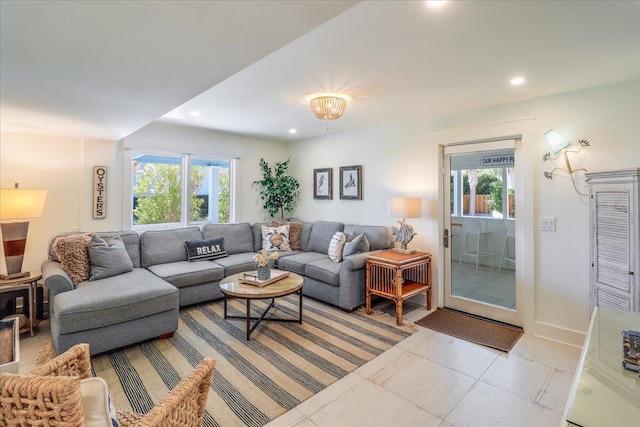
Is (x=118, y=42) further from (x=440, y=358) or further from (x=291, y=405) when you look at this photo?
(x=440, y=358)

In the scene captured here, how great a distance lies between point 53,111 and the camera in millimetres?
2586

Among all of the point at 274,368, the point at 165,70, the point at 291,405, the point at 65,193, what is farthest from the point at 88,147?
the point at 291,405

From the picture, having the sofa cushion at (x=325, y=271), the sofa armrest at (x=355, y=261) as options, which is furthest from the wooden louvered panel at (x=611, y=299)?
the sofa cushion at (x=325, y=271)

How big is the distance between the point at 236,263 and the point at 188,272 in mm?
634

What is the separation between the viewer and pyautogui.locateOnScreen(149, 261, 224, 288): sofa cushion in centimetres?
346

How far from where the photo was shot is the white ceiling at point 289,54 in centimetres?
128

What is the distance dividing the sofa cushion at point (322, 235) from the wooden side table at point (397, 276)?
104 centimetres

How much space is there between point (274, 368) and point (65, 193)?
3.40 metres

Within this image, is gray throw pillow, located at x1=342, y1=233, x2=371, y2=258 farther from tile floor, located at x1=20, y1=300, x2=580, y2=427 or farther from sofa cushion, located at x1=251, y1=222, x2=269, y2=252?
sofa cushion, located at x1=251, y1=222, x2=269, y2=252

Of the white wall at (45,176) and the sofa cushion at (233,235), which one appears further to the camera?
the sofa cushion at (233,235)

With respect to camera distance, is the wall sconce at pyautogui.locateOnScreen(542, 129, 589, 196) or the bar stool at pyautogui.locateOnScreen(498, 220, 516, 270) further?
the bar stool at pyautogui.locateOnScreen(498, 220, 516, 270)

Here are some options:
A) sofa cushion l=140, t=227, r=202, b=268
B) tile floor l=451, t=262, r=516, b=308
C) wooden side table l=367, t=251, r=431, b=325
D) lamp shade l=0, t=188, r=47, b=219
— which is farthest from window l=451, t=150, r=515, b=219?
lamp shade l=0, t=188, r=47, b=219

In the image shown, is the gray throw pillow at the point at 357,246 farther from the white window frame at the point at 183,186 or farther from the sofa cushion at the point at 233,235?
the white window frame at the point at 183,186

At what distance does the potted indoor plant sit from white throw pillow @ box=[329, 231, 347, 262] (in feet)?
5.70
